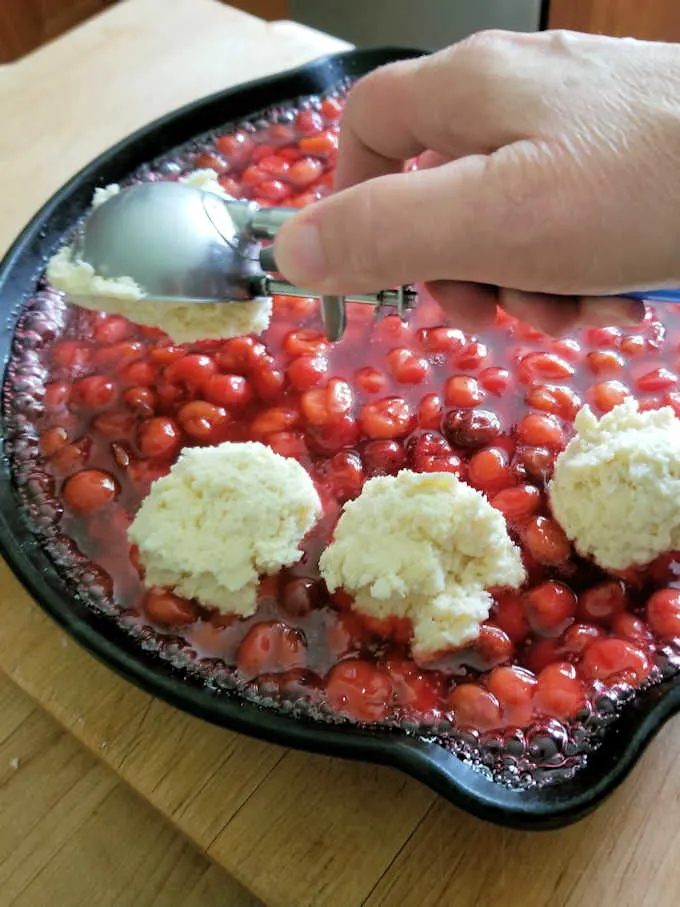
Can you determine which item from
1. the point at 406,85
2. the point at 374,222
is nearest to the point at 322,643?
the point at 374,222

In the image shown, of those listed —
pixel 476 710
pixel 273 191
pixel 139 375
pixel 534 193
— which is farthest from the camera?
pixel 273 191

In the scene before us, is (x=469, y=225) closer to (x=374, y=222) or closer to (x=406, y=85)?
(x=374, y=222)

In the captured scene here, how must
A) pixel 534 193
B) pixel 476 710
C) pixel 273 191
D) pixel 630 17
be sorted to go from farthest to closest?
1. pixel 630 17
2. pixel 273 191
3. pixel 476 710
4. pixel 534 193

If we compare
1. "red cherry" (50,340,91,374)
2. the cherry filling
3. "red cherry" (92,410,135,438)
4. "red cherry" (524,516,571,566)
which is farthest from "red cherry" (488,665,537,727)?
"red cherry" (50,340,91,374)

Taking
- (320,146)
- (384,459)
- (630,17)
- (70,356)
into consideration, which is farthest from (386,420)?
(630,17)

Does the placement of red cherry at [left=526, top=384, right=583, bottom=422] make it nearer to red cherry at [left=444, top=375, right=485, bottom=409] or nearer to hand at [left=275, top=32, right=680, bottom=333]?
red cherry at [left=444, top=375, right=485, bottom=409]

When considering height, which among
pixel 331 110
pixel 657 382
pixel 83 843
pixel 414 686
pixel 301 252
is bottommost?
pixel 83 843

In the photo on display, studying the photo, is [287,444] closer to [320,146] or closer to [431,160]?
[431,160]

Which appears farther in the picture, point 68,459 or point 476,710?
point 68,459
